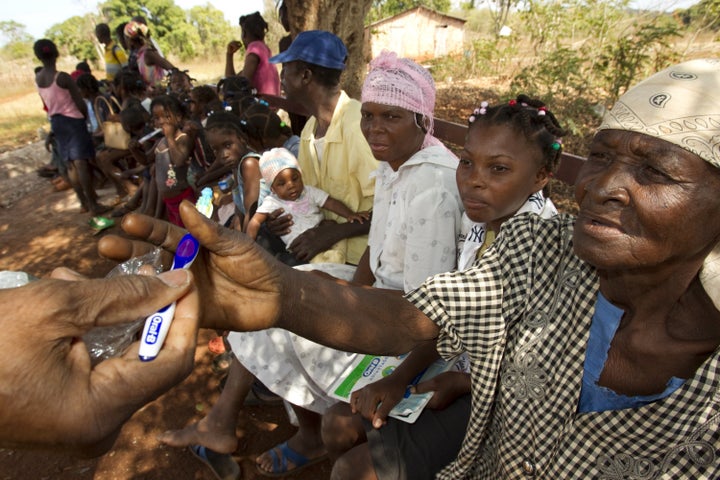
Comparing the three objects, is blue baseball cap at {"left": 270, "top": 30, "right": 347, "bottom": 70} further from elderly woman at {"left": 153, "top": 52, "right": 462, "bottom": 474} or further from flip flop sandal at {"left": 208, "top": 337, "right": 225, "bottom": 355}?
flip flop sandal at {"left": 208, "top": 337, "right": 225, "bottom": 355}

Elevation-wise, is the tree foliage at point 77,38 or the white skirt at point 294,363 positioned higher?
the tree foliage at point 77,38

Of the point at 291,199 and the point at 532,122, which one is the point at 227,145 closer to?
the point at 291,199

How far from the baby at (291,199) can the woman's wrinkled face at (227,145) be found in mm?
769

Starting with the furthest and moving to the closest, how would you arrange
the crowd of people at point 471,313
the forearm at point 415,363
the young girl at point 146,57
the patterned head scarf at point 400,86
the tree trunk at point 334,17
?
the young girl at point 146,57
the tree trunk at point 334,17
the patterned head scarf at point 400,86
the forearm at point 415,363
the crowd of people at point 471,313

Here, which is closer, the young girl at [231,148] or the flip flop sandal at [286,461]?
the flip flop sandal at [286,461]

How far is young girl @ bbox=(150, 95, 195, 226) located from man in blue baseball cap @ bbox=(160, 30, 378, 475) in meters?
1.50

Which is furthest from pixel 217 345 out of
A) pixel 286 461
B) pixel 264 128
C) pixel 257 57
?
pixel 257 57

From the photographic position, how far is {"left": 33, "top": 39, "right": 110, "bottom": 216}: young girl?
5836mm

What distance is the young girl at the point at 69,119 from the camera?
5.84 meters

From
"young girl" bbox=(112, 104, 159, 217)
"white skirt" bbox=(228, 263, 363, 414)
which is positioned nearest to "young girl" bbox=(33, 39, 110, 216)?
"young girl" bbox=(112, 104, 159, 217)

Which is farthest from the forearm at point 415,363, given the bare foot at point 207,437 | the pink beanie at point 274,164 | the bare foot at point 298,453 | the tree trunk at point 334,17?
the tree trunk at point 334,17

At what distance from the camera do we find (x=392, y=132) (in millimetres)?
2273

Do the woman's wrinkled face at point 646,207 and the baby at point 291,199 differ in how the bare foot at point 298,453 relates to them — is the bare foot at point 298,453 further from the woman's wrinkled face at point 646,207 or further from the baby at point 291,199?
the woman's wrinkled face at point 646,207

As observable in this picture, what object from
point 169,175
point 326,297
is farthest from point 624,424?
point 169,175
